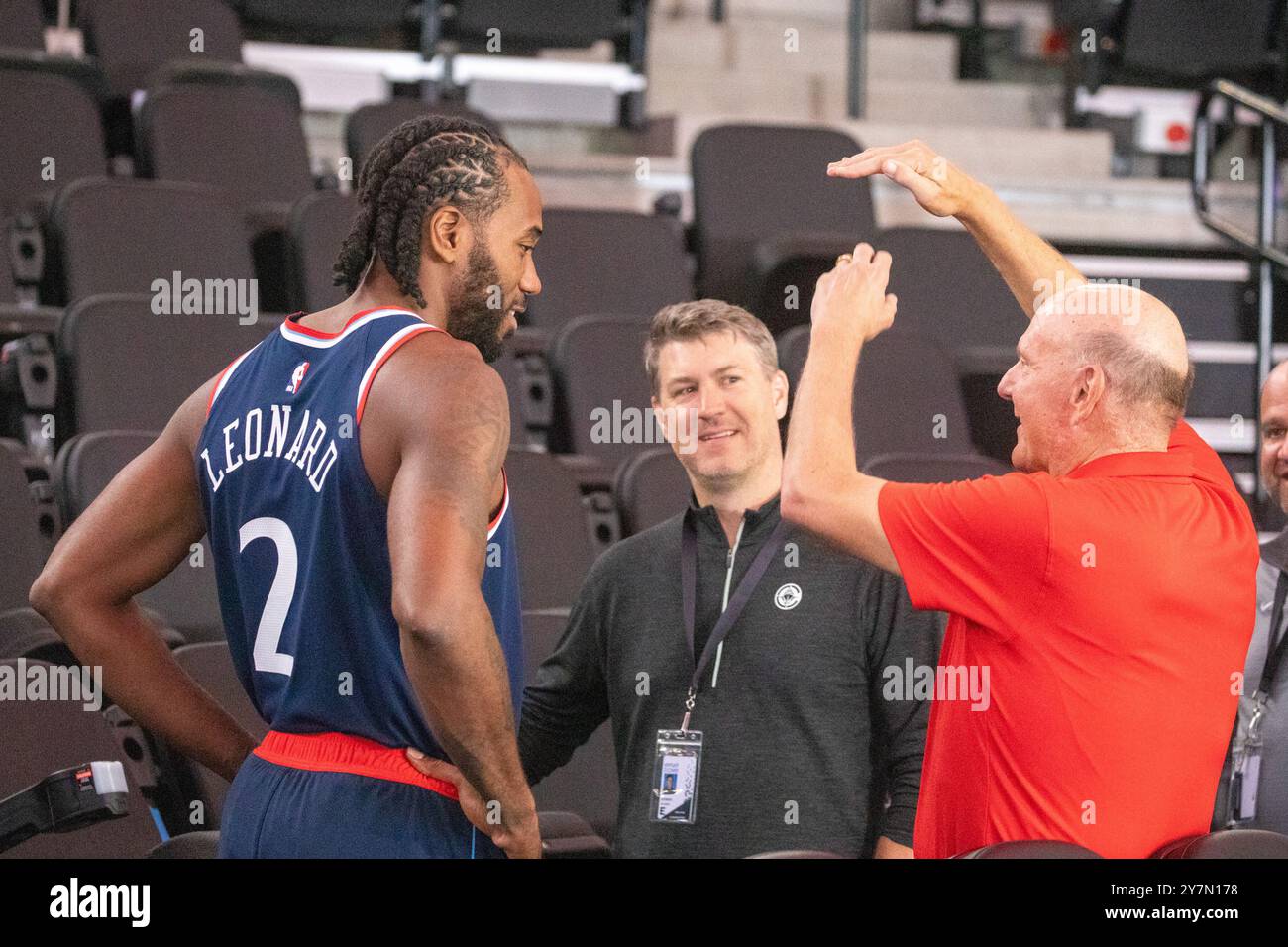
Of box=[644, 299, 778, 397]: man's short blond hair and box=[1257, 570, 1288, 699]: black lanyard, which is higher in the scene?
box=[644, 299, 778, 397]: man's short blond hair

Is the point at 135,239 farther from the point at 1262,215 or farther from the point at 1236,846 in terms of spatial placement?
the point at 1262,215

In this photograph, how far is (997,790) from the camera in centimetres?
186

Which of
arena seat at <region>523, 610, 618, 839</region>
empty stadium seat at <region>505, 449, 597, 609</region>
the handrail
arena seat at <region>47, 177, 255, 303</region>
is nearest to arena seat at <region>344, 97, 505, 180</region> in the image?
arena seat at <region>47, 177, 255, 303</region>

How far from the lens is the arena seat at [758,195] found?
15.9 ft

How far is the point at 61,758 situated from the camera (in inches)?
90.6

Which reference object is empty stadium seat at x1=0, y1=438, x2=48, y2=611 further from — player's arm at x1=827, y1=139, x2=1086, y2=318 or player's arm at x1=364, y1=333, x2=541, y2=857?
player's arm at x1=827, y1=139, x2=1086, y2=318

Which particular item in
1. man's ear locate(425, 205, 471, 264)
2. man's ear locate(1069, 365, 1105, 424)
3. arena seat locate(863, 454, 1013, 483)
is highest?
man's ear locate(425, 205, 471, 264)

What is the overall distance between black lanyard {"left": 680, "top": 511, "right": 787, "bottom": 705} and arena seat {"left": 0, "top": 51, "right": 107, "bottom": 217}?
262cm

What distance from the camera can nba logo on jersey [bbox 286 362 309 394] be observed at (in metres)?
1.76

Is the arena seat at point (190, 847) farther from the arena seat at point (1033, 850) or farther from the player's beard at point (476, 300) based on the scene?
the arena seat at point (1033, 850)

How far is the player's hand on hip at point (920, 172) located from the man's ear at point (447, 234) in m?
0.45

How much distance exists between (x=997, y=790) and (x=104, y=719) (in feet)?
4.17

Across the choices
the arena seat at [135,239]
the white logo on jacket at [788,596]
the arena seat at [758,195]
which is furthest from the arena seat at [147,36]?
the white logo on jacket at [788,596]
